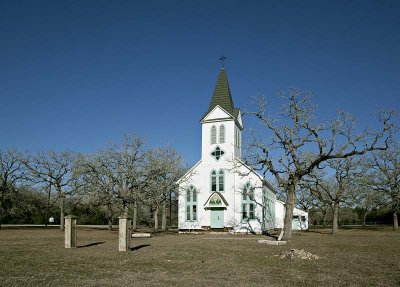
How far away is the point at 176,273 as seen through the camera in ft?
39.2

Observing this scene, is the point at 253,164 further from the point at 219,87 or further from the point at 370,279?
the point at 370,279

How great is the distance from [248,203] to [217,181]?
161 inches

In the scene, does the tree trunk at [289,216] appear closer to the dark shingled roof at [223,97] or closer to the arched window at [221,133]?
the arched window at [221,133]

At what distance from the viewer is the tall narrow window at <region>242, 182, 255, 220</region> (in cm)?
4031

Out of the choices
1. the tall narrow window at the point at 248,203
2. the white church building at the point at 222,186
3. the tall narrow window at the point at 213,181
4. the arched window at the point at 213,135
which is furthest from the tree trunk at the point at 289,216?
the arched window at the point at 213,135

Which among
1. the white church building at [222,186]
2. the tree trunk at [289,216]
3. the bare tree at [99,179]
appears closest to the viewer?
the tree trunk at [289,216]

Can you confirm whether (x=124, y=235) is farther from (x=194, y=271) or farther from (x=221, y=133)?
(x=221, y=133)

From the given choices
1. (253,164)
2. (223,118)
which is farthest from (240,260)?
(223,118)

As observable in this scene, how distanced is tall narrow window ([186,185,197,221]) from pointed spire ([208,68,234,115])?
9381 millimetres

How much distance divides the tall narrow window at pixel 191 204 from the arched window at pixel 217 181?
85.3 inches

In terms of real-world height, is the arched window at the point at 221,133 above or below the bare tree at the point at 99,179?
above

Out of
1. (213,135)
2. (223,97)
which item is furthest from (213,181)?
(223,97)

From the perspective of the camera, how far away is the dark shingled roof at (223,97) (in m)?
43.7

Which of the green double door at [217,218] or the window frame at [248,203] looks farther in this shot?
the green double door at [217,218]
